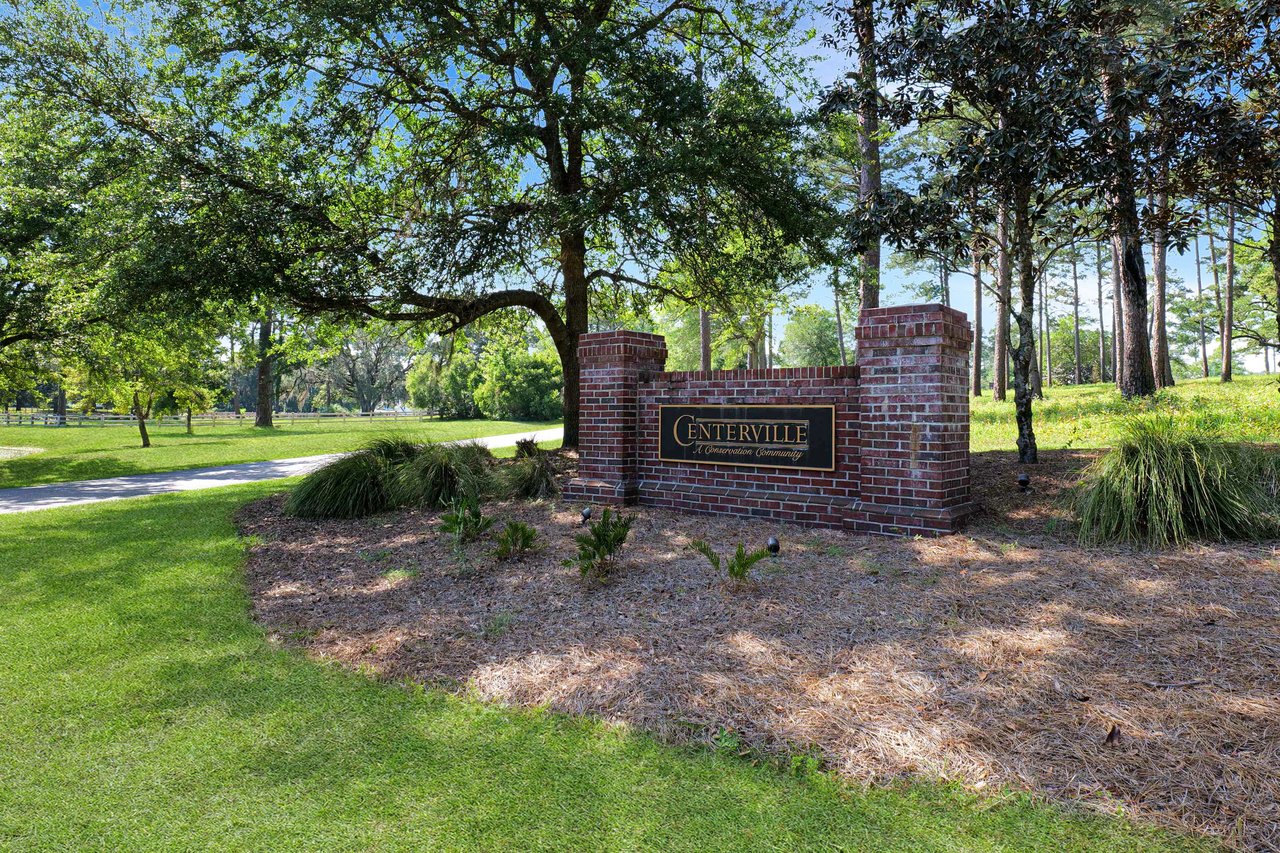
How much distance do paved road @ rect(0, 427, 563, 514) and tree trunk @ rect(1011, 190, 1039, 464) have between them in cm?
791

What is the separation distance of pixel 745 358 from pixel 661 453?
96.8ft

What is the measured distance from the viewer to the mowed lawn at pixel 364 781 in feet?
6.64

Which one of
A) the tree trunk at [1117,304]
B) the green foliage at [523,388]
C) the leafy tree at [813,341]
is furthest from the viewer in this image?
the leafy tree at [813,341]

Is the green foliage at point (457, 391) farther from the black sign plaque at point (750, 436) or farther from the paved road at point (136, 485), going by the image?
the black sign plaque at point (750, 436)

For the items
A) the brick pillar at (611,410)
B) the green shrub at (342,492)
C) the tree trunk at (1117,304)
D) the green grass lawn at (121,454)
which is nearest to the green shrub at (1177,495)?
the brick pillar at (611,410)

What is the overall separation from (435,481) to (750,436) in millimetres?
3853

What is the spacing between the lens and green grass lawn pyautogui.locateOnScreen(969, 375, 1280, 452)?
851 centimetres

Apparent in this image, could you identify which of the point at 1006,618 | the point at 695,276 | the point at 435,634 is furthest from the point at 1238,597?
the point at 695,276

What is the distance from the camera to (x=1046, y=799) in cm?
210

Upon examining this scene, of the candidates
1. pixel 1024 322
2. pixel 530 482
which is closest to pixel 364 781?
pixel 530 482

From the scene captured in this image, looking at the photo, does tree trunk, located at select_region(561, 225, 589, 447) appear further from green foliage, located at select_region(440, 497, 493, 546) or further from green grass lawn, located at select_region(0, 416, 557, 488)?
green foliage, located at select_region(440, 497, 493, 546)

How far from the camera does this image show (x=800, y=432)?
5.67 meters

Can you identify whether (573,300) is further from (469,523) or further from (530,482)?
(469,523)

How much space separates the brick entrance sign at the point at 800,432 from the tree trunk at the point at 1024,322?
215 cm
